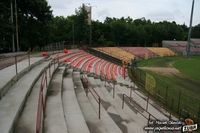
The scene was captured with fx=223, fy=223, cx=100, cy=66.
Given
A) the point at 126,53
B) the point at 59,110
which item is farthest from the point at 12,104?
the point at 126,53

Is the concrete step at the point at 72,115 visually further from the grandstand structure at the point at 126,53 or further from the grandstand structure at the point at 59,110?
the grandstand structure at the point at 126,53

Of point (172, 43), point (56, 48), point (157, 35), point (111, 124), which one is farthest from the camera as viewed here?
point (157, 35)

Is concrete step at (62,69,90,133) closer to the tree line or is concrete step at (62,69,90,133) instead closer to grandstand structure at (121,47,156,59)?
the tree line

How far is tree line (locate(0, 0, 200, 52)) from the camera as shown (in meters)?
25.7

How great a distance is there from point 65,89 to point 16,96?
11.0ft

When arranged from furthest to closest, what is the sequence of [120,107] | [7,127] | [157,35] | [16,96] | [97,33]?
[157,35]
[97,33]
[120,107]
[16,96]
[7,127]

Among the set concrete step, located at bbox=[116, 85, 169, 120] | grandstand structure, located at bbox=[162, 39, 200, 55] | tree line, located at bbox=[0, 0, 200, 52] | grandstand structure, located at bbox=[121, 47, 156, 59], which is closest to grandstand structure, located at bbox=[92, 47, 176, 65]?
grandstand structure, located at bbox=[121, 47, 156, 59]

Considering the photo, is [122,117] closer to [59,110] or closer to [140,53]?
[59,110]

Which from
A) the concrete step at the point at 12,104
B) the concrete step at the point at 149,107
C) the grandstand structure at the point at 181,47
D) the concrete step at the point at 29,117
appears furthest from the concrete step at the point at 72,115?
the grandstand structure at the point at 181,47

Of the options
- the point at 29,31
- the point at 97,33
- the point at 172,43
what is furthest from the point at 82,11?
the point at 172,43

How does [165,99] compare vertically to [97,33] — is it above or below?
below

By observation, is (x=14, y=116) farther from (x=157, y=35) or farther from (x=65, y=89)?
(x=157, y=35)

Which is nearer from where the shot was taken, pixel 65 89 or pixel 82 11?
pixel 65 89

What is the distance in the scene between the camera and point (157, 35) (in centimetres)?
6925
